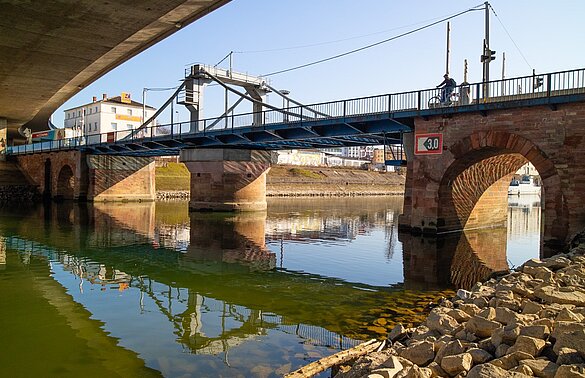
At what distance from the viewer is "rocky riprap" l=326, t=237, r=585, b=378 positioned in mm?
4551

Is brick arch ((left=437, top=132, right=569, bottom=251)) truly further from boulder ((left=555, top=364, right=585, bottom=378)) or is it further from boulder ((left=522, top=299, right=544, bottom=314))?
→ boulder ((left=555, top=364, right=585, bottom=378))

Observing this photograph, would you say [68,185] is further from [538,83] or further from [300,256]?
[538,83]

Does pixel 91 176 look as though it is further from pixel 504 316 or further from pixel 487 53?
pixel 504 316

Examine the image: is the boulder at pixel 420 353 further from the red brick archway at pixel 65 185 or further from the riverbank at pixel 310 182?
the riverbank at pixel 310 182

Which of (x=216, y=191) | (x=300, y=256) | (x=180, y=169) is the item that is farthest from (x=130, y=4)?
(x=180, y=169)

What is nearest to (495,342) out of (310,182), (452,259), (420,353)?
(420,353)

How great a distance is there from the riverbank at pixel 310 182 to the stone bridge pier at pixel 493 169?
130 ft

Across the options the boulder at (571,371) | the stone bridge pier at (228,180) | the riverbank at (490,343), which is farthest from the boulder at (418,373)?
the stone bridge pier at (228,180)

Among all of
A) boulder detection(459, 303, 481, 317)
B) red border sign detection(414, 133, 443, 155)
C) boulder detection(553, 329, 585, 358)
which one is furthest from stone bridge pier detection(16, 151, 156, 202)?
boulder detection(553, 329, 585, 358)

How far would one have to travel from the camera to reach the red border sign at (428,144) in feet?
68.7

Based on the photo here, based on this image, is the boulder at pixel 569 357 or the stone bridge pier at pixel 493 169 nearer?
the boulder at pixel 569 357

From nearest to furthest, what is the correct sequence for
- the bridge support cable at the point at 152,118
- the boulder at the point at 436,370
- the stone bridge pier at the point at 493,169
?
the boulder at the point at 436,370 < the stone bridge pier at the point at 493,169 < the bridge support cable at the point at 152,118

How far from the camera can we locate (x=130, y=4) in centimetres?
1612

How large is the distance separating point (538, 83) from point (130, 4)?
15.2 metres
